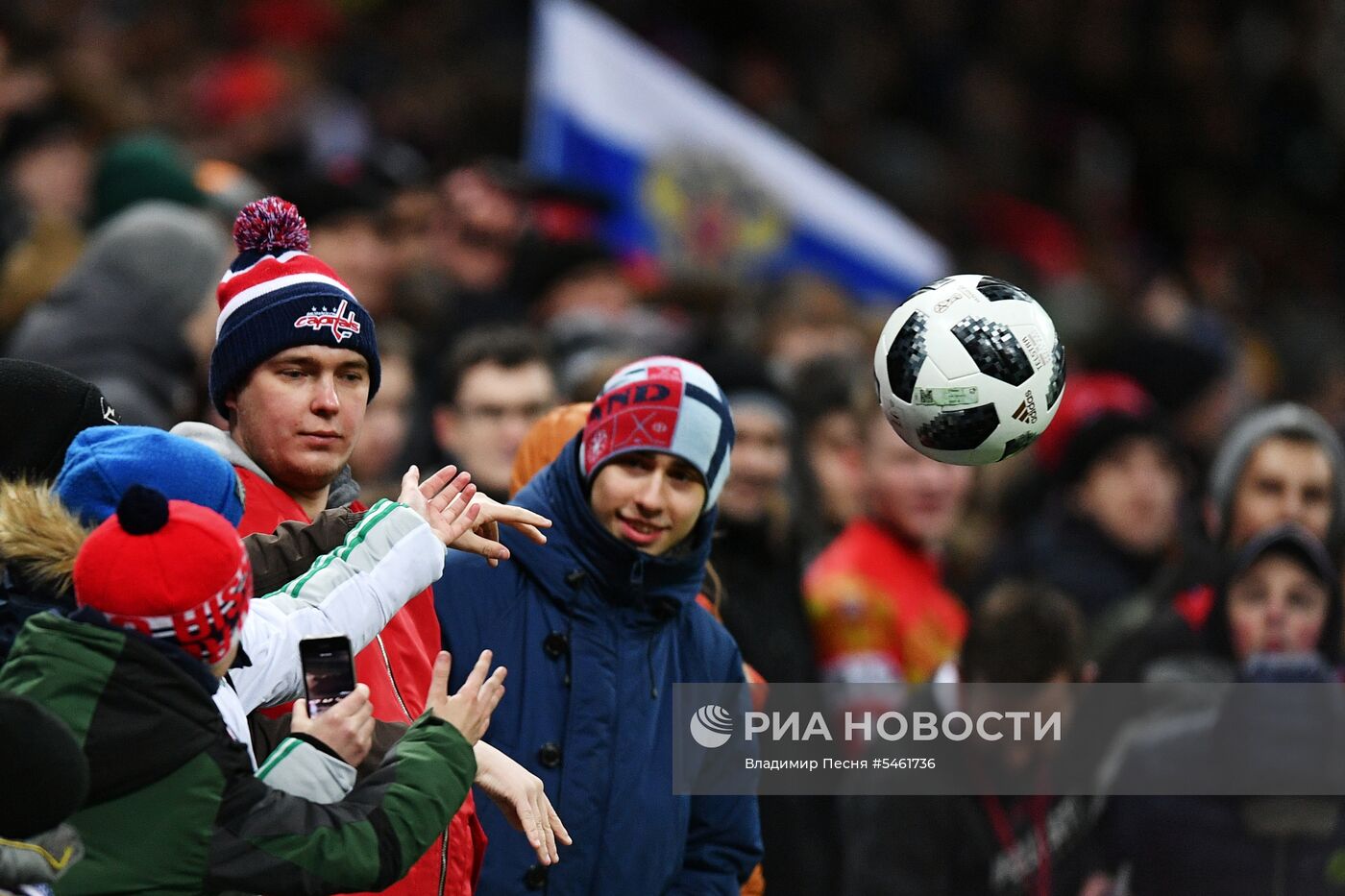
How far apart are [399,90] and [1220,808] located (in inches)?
396

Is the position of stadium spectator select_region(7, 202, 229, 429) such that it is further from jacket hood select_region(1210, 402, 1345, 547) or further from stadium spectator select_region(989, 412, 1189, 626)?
jacket hood select_region(1210, 402, 1345, 547)

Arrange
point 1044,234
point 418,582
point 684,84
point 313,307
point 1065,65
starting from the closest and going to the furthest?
Answer: point 418,582, point 313,307, point 684,84, point 1044,234, point 1065,65

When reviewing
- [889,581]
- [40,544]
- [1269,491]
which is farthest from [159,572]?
[1269,491]

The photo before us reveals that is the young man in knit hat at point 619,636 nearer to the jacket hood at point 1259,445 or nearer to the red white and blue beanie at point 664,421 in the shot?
the red white and blue beanie at point 664,421

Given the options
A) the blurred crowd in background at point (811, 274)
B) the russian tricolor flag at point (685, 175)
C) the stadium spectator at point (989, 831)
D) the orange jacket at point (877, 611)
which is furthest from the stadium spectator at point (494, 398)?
the russian tricolor flag at point (685, 175)

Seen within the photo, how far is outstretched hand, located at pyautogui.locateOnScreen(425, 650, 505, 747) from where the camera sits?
375 cm

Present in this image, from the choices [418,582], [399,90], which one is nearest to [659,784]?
[418,582]

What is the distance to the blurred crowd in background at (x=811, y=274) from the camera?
6598 mm

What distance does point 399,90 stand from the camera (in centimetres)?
1455

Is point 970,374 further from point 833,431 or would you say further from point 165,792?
point 833,431

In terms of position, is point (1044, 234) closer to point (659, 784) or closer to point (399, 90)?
point (399, 90)

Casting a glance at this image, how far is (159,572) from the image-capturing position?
11.0ft

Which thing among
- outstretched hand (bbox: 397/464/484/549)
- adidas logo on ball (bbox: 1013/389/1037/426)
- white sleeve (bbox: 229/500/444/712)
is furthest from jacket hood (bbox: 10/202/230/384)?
adidas logo on ball (bbox: 1013/389/1037/426)

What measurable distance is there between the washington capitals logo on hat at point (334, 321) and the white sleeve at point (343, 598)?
1.53 ft
